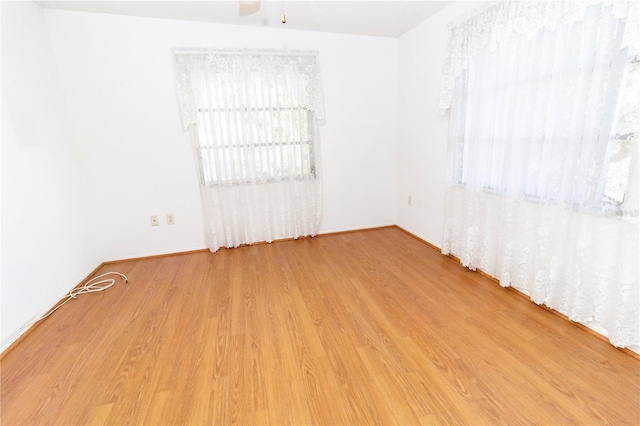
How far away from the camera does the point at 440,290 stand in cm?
229

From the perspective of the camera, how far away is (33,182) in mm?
2152

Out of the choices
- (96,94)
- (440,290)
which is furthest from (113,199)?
(440,290)

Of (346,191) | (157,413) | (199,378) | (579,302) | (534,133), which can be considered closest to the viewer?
(157,413)

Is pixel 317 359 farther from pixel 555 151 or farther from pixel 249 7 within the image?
pixel 249 7

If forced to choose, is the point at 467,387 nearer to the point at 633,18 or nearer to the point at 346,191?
the point at 633,18

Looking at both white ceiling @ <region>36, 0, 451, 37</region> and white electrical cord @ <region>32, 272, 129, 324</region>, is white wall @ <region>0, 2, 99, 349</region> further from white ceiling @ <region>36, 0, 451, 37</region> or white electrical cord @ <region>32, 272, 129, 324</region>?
white ceiling @ <region>36, 0, 451, 37</region>

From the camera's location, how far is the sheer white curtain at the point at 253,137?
290 centimetres

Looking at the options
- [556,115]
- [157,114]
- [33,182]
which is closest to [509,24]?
[556,115]

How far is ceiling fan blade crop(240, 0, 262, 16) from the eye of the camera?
2.34 metres

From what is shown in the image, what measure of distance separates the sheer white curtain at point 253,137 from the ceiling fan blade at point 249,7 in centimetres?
38

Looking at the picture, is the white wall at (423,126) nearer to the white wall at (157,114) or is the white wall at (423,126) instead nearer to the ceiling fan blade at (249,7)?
the white wall at (157,114)

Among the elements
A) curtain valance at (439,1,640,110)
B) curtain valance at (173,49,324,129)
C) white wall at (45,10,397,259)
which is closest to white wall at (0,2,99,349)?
white wall at (45,10,397,259)

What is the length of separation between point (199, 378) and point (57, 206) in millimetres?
2025

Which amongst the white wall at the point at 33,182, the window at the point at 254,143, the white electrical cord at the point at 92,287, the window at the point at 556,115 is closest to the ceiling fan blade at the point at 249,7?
the window at the point at 254,143
